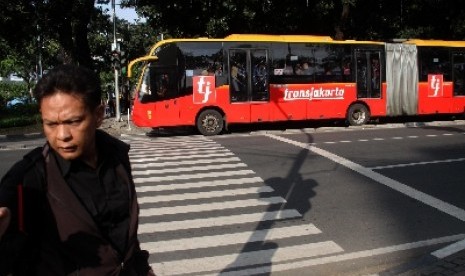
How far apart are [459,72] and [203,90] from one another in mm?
9693

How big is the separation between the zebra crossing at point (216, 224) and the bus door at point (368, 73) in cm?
899

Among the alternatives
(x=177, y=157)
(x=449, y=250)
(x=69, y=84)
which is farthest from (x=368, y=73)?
(x=69, y=84)

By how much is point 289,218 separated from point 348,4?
16128mm

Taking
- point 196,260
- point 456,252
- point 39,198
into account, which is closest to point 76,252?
point 39,198

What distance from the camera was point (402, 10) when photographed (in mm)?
24062

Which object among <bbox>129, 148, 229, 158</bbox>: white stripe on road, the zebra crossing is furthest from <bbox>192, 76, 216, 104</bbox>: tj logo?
the zebra crossing

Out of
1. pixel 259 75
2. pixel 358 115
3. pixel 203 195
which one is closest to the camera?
pixel 203 195

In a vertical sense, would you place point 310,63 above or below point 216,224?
above

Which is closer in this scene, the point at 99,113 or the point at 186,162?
the point at 99,113

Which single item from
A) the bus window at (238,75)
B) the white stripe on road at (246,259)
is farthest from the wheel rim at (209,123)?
the white stripe on road at (246,259)

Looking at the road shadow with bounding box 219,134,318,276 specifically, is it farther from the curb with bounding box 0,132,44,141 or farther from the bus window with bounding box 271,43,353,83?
the curb with bounding box 0,132,44,141

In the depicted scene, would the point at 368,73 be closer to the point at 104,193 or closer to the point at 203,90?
the point at 203,90

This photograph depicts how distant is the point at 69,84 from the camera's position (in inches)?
72.2

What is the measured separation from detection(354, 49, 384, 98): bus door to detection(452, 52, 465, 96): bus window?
2924 mm
